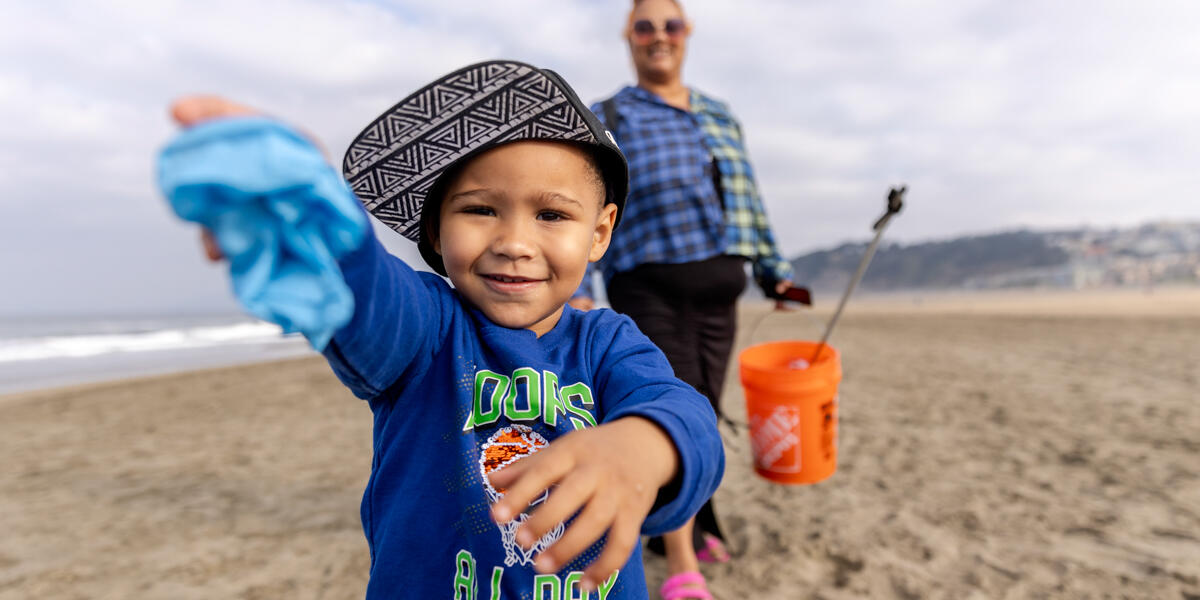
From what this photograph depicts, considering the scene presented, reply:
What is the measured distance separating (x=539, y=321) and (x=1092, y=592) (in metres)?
2.57

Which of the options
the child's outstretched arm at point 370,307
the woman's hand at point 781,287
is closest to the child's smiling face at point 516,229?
the child's outstretched arm at point 370,307

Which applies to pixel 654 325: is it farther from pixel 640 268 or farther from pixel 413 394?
pixel 413 394

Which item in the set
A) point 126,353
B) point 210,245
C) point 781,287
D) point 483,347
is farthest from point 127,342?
point 210,245

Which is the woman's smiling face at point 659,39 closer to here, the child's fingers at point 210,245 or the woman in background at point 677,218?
the woman in background at point 677,218

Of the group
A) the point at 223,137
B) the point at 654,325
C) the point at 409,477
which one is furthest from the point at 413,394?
the point at 654,325

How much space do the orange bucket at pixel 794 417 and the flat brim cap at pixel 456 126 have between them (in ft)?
5.03

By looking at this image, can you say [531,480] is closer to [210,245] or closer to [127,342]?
[210,245]

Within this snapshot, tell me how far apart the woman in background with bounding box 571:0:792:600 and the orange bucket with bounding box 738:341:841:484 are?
251 mm

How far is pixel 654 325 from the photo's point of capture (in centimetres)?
240

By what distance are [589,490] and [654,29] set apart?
2.26m

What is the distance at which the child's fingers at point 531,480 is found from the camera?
0.61m

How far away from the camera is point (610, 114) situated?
236cm

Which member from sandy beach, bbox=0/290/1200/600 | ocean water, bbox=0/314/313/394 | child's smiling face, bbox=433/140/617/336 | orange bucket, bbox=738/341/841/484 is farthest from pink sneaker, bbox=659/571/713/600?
ocean water, bbox=0/314/313/394

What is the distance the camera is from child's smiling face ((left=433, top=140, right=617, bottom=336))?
1.09 m
